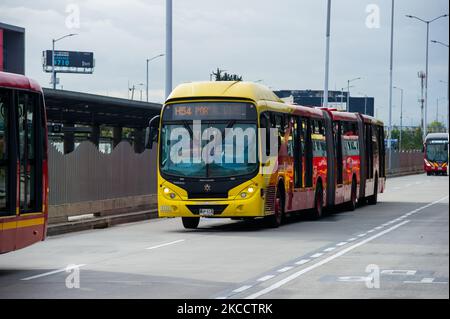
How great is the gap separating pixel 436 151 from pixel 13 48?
30.6 m

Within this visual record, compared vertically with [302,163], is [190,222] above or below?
below

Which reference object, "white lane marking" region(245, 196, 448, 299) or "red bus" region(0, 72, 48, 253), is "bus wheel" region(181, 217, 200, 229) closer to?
"white lane marking" region(245, 196, 448, 299)

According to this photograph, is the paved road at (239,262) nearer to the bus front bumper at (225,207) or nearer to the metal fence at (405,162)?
the bus front bumper at (225,207)

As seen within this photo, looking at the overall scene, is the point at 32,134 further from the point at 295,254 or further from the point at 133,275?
the point at 295,254

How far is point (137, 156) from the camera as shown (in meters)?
35.1

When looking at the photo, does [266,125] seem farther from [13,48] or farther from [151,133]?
[13,48]

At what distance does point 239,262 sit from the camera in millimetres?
18547

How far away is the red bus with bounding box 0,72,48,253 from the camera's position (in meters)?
16.6

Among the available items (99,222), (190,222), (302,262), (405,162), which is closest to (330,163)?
(190,222)

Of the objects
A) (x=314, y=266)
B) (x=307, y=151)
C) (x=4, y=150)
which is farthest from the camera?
(x=307, y=151)

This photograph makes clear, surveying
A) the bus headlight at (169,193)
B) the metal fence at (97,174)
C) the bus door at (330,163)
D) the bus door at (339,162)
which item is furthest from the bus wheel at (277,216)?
the bus door at (339,162)

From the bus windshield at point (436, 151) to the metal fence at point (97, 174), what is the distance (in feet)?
171
